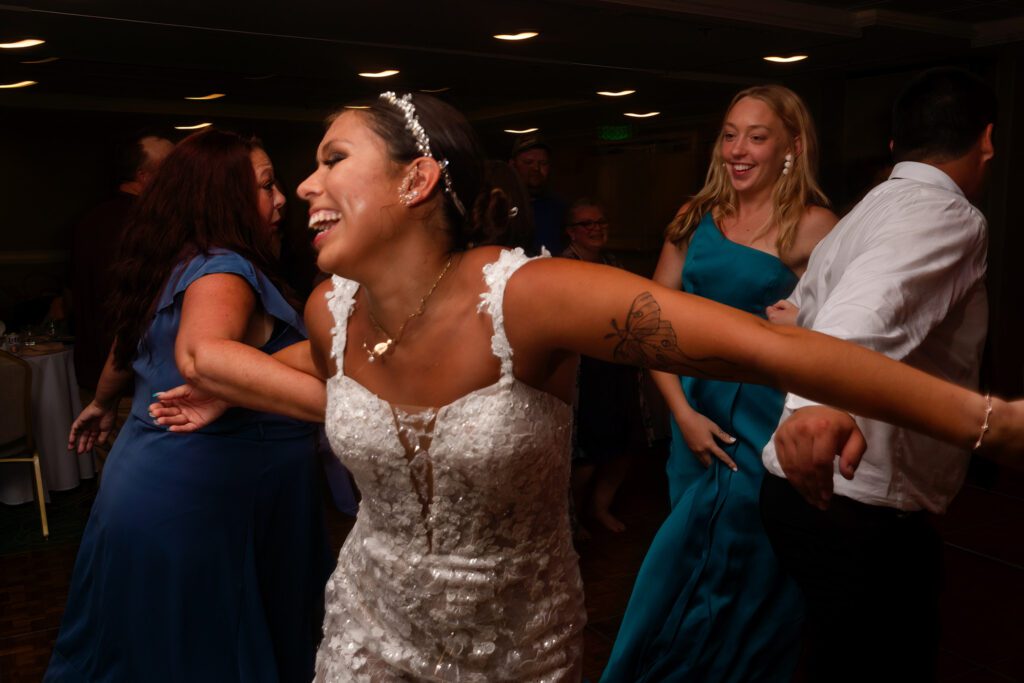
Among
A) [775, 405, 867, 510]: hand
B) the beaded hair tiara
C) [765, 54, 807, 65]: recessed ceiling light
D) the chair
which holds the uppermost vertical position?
the beaded hair tiara

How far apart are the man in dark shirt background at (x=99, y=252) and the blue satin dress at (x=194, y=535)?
185 cm

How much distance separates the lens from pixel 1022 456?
1.09 m

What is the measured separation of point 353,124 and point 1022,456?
1.03 m

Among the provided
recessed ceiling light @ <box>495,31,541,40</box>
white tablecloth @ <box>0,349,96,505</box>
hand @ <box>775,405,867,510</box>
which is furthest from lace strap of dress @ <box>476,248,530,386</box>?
white tablecloth @ <box>0,349,96,505</box>

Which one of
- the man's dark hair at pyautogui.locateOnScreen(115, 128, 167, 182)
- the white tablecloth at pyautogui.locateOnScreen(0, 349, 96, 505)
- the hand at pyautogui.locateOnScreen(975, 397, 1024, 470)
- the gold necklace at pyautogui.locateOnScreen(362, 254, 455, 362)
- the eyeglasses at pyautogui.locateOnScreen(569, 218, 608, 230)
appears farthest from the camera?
the white tablecloth at pyautogui.locateOnScreen(0, 349, 96, 505)

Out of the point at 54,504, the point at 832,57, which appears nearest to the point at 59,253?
the point at 54,504

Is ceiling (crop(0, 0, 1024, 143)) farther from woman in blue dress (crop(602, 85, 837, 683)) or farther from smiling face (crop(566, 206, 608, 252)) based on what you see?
woman in blue dress (crop(602, 85, 837, 683))

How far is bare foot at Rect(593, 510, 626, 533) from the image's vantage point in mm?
4395

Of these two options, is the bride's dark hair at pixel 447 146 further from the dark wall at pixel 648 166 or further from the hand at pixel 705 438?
the dark wall at pixel 648 166

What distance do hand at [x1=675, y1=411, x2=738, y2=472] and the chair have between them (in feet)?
10.8

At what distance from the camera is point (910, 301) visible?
1.61 metres

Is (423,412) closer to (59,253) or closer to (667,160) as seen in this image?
(667,160)

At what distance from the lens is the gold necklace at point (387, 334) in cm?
152

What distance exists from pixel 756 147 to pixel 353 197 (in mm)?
1481
